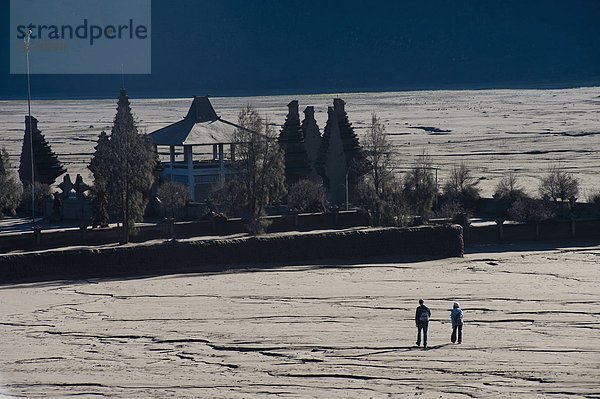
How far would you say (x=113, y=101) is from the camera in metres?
132

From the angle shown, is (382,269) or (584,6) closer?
(382,269)

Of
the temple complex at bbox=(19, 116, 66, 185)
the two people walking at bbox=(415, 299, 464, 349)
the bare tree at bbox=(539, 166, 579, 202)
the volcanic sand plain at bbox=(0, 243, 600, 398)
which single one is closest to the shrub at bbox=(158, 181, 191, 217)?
the temple complex at bbox=(19, 116, 66, 185)

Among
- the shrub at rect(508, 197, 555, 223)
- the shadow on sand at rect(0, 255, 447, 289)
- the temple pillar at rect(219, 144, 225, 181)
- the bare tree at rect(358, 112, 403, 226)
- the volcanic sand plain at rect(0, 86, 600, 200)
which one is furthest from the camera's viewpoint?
the volcanic sand plain at rect(0, 86, 600, 200)

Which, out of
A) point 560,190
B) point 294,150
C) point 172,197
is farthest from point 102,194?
point 560,190

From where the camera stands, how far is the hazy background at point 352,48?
158375mm

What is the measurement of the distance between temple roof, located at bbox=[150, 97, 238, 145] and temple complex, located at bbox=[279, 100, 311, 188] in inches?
72.7

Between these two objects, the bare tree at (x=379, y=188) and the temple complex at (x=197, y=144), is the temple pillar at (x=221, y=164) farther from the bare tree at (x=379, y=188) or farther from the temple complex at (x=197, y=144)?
the bare tree at (x=379, y=188)

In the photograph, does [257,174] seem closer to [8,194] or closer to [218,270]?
[218,270]

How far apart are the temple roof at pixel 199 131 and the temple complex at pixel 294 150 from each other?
185 cm

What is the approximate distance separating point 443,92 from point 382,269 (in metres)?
113

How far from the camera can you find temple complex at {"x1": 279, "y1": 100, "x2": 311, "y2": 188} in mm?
42500

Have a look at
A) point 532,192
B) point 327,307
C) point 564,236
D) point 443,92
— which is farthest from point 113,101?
point 327,307

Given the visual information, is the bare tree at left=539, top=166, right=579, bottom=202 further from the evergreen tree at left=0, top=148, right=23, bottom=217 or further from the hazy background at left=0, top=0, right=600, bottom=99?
the hazy background at left=0, top=0, right=600, bottom=99

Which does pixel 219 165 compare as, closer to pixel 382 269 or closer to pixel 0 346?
pixel 382 269
